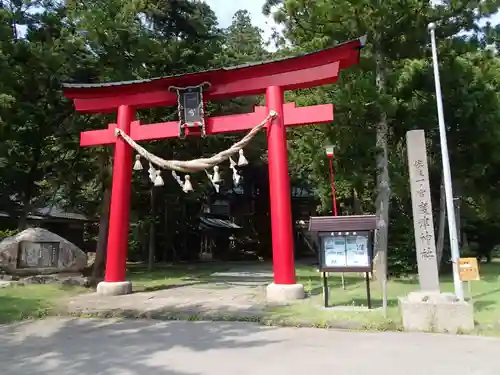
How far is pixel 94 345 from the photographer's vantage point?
21.0 ft

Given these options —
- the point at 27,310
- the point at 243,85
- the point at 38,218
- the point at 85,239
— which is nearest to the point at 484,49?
the point at 243,85

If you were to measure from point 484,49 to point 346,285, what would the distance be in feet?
27.8

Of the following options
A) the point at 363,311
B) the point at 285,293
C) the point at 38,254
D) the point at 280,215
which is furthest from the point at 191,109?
the point at 38,254

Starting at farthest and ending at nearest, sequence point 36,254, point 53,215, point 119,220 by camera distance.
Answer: point 53,215 → point 36,254 → point 119,220

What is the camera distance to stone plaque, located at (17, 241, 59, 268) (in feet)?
48.4

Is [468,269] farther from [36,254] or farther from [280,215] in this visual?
[36,254]

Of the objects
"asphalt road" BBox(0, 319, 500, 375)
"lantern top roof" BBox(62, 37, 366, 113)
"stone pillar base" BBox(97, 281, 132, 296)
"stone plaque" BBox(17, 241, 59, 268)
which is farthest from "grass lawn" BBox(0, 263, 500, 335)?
"lantern top roof" BBox(62, 37, 366, 113)

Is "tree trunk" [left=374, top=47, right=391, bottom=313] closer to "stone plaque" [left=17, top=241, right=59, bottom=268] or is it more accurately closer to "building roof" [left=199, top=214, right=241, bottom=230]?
"stone plaque" [left=17, top=241, right=59, bottom=268]

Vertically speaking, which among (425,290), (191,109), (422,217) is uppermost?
(191,109)

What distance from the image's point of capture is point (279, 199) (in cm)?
1030

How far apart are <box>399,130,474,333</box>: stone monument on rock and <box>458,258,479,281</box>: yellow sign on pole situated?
1.55ft

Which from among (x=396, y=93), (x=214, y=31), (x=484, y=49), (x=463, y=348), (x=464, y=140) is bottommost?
(x=463, y=348)

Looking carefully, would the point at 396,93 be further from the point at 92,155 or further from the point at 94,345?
the point at 92,155

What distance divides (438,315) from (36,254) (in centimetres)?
1332
